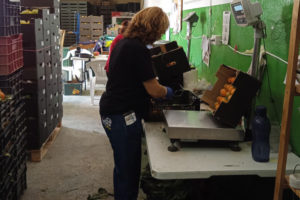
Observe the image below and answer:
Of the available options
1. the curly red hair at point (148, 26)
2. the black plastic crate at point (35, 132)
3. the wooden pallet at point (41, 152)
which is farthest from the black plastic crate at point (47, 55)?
the curly red hair at point (148, 26)

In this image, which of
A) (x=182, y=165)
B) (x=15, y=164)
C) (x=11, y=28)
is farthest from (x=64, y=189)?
(x=182, y=165)

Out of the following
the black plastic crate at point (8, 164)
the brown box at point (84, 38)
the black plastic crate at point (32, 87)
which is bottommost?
the black plastic crate at point (8, 164)

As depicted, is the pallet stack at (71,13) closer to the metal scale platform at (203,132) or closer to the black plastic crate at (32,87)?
the black plastic crate at (32,87)

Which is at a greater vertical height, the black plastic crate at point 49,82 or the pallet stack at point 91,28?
the pallet stack at point 91,28

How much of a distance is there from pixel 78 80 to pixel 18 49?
4.31 metres

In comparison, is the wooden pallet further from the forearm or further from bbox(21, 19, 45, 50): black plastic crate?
the forearm

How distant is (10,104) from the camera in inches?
97.6

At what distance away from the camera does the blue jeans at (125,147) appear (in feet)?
6.88

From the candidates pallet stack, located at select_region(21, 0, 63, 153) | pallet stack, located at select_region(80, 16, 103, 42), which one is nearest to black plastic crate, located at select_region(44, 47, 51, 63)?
pallet stack, located at select_region(21, 0, 63, 153)

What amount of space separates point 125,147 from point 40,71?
182 cm

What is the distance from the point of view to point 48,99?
12.8 ft

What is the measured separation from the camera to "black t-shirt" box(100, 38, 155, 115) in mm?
1941

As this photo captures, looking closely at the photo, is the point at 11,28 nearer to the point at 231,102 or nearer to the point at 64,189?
the point at 64,189

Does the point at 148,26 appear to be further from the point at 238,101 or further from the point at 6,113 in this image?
the point at 6,113
